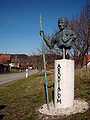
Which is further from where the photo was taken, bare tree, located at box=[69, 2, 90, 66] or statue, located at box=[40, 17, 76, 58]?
→ bare tree, located at box=[69, 2, 90, 66]

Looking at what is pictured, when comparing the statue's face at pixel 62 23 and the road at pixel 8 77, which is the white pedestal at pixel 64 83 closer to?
the statue's face at pixel 62 23

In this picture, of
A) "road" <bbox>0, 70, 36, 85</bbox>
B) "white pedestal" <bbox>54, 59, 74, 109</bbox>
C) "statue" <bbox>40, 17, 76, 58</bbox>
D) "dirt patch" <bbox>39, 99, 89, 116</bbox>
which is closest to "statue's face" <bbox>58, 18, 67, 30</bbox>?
"statue" <bbox>40, 17, 76, 58</bbox>

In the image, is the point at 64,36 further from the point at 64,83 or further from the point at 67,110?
Answer: the point at 67,110

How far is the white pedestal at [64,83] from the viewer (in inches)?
195

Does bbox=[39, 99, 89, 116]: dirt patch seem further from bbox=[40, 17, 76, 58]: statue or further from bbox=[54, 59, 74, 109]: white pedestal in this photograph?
bbox=[40, 17, 76, 58]: statue

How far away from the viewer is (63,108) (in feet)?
16.3

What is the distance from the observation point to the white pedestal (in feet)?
16.3

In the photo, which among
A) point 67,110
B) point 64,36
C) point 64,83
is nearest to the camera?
point 67,110

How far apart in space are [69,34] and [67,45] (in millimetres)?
380

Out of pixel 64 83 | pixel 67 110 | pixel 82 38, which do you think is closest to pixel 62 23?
pixel 64 83

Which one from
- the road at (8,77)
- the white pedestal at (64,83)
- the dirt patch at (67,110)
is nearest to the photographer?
the dirt patch at (67,110)

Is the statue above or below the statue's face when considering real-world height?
below

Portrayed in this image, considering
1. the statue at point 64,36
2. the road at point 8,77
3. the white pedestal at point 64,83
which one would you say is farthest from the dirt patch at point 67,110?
the road at point 8,77

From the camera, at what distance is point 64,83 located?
496 centimetres
